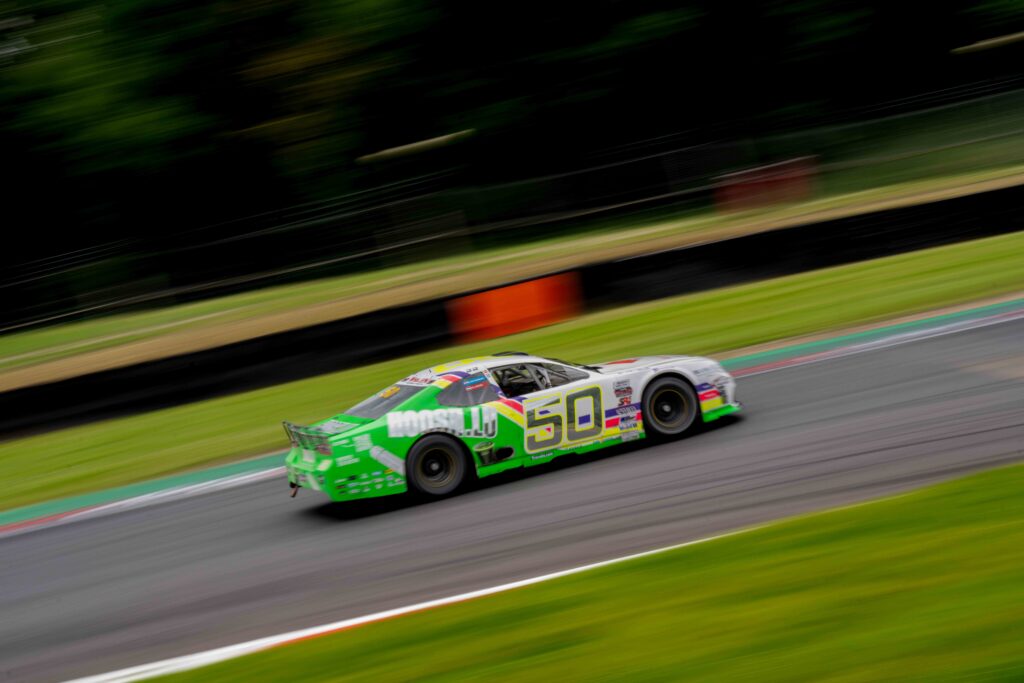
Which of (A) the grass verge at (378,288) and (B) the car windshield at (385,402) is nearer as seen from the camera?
(B) the car windshield at (385,402)

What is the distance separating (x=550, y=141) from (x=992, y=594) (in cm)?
2381

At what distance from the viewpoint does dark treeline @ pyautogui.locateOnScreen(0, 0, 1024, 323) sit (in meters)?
26.7

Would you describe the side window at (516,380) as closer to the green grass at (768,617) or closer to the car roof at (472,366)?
the car roof at (472,366)

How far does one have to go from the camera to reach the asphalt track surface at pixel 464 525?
6.81 m

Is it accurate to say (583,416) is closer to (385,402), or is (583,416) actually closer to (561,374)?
(561,374)

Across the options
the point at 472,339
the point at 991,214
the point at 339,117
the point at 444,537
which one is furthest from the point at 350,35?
the point at 444,537

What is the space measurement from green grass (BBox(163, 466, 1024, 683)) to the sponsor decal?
260 cm

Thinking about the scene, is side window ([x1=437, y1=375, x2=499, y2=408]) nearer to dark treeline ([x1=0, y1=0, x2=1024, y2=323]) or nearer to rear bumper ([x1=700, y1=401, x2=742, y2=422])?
rear bumper ([x1=700, y1=401, x2=742, y2=422])

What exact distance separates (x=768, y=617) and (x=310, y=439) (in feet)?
14.9

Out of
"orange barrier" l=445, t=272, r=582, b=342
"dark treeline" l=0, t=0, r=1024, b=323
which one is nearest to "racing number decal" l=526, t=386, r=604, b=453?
"orange barrier" l=445, t=272, r=582, b=342

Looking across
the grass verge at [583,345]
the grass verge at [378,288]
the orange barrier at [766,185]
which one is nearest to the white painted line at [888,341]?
the grass verge at [583,345]

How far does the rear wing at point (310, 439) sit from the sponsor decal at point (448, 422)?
Answer: 0.49m

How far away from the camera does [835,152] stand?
64.5 ft

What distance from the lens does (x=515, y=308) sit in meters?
15.2
